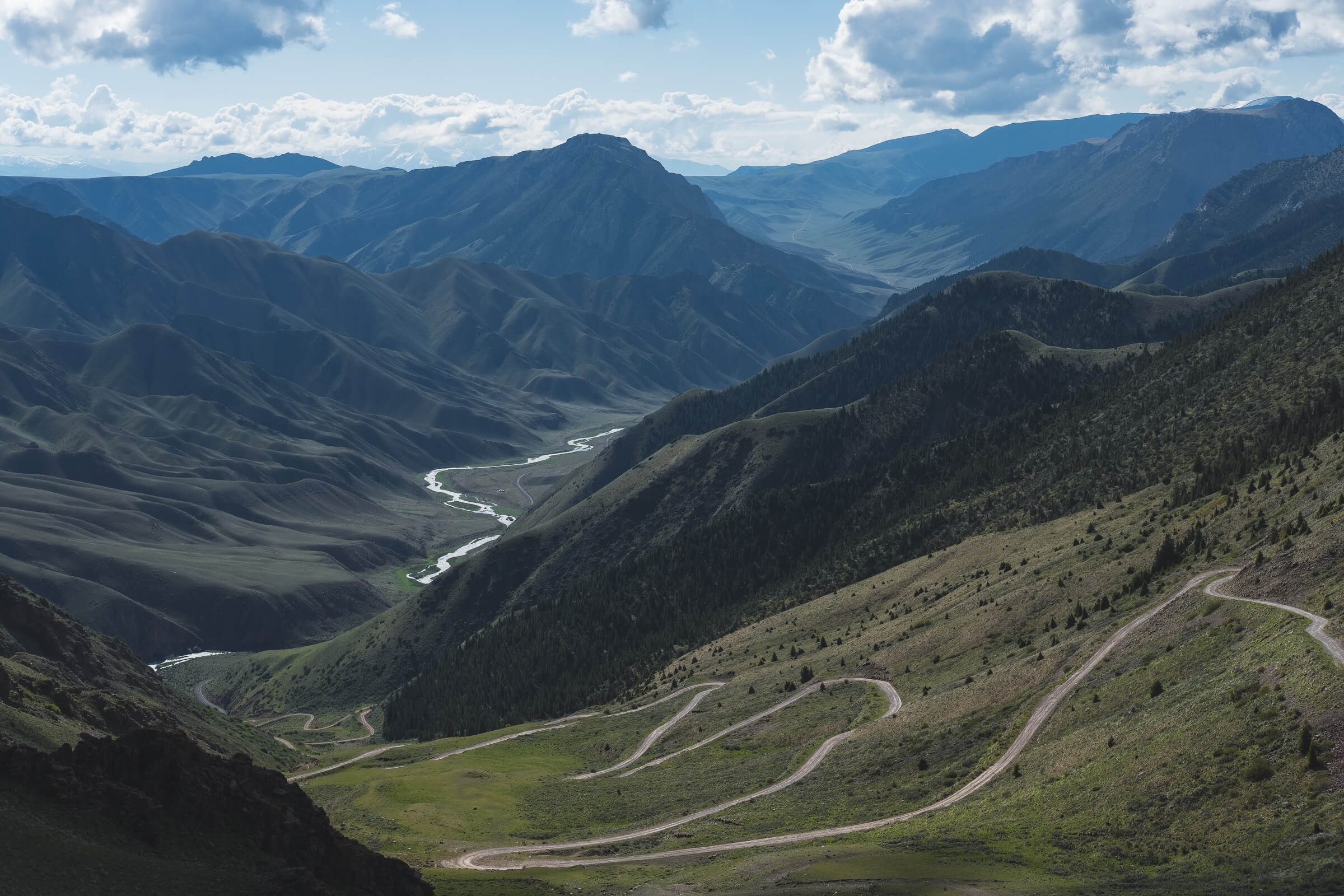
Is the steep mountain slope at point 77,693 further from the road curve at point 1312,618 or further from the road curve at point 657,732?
the road curve at point 1312,618

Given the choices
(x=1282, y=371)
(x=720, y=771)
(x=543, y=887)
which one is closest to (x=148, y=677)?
(x=720, y=771)

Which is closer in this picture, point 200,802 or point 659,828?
point 200,802

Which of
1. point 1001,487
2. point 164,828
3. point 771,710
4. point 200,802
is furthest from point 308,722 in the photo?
point 164,828

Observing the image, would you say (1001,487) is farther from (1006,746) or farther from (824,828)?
(824,828)

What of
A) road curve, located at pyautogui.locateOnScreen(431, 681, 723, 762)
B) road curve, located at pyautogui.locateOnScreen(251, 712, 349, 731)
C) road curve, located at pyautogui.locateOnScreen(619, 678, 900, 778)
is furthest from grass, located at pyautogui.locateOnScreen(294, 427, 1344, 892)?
road curve, located at pyautogui.locateOnScreen(251, 712, 349, 731)

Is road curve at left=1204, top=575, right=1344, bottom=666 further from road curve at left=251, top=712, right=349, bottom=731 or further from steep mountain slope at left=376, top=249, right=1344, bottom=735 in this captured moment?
road curve at left=251, top=712, right=349, bottom=731

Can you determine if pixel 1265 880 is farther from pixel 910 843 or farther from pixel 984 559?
pixel 984 559
